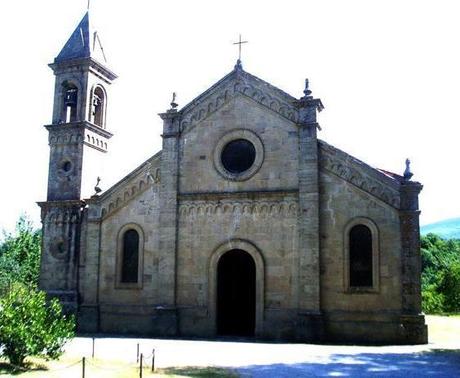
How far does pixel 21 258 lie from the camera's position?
46.6 m

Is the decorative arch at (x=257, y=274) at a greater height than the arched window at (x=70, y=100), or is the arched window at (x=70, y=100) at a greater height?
the arched window at (x=70, y=100)

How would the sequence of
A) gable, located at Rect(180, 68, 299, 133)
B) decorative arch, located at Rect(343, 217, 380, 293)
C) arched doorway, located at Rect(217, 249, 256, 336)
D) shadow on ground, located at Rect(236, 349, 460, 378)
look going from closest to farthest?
shadow on ground, located at Rect(236, 349, 460, 378)
decorative arch, located at Rect(343, 217, 380, 293)
gable, located at Rect(180, 68, 299, 133)
arched doorway, located at Rect(217, 249, 256, 336)

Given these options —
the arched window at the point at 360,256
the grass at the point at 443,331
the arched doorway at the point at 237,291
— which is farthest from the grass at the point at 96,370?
the grass at the point at 443,331

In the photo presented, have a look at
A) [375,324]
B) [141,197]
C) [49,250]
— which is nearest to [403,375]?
[375,324]

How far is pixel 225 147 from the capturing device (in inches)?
918

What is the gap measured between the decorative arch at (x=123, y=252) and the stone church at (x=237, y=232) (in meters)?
0.05

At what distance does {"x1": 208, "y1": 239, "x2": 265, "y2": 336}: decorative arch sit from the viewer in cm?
2141

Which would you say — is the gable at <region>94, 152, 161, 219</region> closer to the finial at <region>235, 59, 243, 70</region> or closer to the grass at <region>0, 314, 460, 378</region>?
the finial at <region>235, 59, 243, 70</region>

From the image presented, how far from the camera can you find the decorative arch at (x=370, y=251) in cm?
2036

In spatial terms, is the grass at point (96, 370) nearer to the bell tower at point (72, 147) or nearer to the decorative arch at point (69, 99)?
the bell tower at point (72, 147)

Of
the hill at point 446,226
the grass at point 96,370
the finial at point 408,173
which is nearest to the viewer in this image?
the grass at point 96,370

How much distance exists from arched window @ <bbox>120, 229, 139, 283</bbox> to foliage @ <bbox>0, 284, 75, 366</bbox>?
25.9 ft

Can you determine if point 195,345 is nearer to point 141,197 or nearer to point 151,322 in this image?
point 151,322

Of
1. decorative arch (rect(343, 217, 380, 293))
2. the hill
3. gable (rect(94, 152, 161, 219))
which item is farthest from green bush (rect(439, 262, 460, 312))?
the hill
